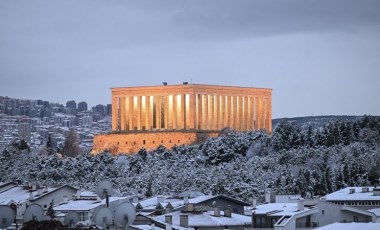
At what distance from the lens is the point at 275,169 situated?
390 ft

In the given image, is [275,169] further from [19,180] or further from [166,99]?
[166,99]

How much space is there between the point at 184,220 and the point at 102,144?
103 metres

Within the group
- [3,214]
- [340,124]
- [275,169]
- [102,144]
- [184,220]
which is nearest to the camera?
[3,214]

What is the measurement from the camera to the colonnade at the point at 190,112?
172250 mm

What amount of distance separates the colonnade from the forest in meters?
13.8

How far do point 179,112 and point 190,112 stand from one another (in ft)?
4.52

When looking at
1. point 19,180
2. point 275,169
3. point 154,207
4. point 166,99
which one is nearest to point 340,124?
point 275,169

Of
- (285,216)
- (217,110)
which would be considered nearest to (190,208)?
(285,216)

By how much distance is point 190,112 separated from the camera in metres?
171

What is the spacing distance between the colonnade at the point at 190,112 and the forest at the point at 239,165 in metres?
13.8

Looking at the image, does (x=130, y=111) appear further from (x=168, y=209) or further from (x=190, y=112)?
(x=168, y=209)

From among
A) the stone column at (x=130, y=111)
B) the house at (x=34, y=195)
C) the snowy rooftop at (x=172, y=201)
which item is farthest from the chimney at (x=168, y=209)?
the stone column at (x=130, y=111)

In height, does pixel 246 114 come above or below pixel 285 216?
above

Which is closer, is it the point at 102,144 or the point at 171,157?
the point at 171,157
